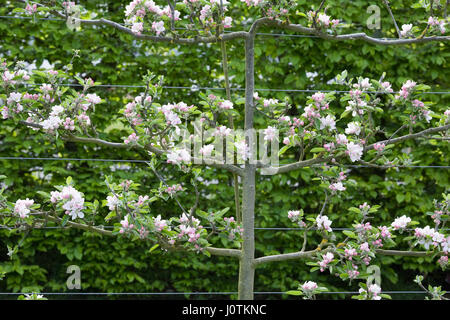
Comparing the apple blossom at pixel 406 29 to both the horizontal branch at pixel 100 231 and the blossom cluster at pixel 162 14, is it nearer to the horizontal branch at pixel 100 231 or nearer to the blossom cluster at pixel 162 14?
the blossom cluster at pixel 162 14

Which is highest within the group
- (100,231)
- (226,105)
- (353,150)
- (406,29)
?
(406,29)

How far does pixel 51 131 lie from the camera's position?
1.72 meters

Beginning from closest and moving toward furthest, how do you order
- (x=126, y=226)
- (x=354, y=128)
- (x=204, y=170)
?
(x=126, y=226) → (x=354, y=128) → (x=204, y=170)

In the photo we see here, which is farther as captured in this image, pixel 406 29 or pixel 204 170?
pixel 204 170

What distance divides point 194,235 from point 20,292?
1605 mm

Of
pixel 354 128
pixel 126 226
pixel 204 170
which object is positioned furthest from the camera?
pixel 204 170

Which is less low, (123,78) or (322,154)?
(123,78)

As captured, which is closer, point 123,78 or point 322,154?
point 322,154

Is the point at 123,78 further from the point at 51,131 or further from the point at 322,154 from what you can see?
the point at 322,154

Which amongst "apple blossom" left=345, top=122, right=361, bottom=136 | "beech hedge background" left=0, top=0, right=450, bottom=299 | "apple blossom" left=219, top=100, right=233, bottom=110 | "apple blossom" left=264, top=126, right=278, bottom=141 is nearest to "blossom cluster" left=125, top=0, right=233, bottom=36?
"apple blossom" left=219, top=100, right=233, bottom=110

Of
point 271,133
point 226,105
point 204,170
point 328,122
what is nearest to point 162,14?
point 226,105

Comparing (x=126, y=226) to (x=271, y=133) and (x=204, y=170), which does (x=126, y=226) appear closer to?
(x=271, y=133)

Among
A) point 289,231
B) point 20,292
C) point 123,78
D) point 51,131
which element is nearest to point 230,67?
point 123,78

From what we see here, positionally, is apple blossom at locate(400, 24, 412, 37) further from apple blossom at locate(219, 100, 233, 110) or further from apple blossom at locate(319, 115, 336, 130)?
apple blossom at locate(219, 100, 233, 110)
